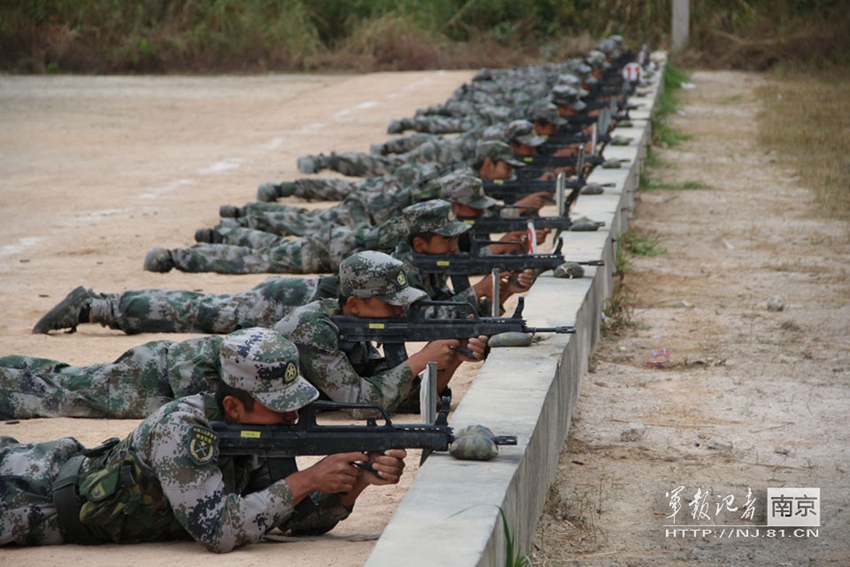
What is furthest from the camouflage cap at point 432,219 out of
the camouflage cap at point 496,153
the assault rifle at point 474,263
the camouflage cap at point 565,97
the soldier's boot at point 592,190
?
the camouflage cap at point 565,97

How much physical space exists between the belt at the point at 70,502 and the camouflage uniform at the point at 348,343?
137cm

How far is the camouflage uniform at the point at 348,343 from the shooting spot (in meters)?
5.70

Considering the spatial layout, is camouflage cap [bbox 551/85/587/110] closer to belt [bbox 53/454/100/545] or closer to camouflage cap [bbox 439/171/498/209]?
camouflage cap [bbox 439/171/498/209]

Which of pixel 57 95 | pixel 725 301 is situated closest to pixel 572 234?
pixel 725 301

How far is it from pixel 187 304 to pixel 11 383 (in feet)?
5.27

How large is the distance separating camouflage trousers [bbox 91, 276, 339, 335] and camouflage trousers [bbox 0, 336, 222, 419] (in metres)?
1.21

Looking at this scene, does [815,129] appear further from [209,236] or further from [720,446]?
[720,446]

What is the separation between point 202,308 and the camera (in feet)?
24.4

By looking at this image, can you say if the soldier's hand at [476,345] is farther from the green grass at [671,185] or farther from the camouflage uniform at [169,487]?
the green grass at [671,185]

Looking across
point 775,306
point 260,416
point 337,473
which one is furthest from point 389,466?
point 775,306

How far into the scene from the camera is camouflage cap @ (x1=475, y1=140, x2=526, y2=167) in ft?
34.7

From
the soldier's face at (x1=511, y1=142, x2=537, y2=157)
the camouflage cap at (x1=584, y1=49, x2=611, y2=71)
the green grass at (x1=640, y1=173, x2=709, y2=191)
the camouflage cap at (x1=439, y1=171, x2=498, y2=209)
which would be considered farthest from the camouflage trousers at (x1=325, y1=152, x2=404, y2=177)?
the camouflage cap at (x1=584, y1=49, x2=611, y2=71)

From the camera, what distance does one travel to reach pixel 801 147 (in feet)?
58.4

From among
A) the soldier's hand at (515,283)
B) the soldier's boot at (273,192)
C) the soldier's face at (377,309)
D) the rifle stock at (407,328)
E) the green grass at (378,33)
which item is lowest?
the green grass at (378,33)
